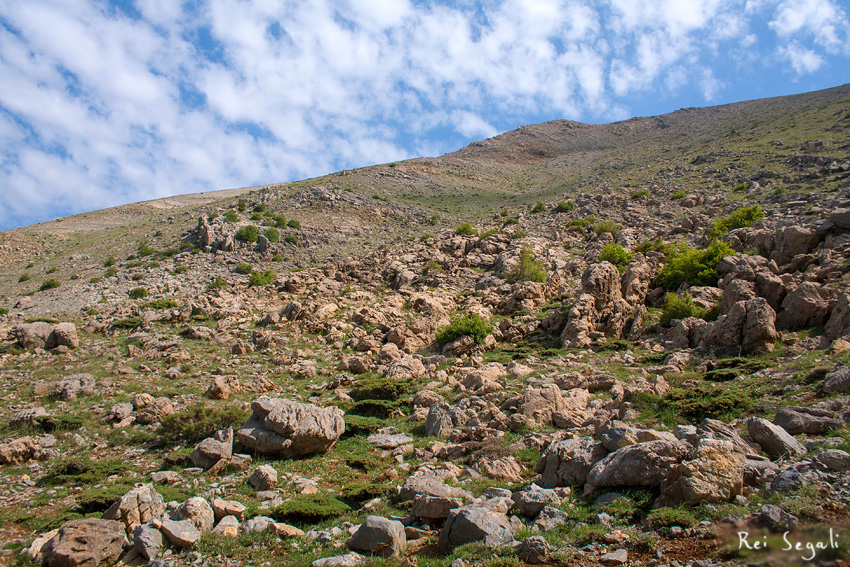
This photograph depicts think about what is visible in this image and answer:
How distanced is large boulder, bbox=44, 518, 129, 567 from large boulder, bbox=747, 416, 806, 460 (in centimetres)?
1127

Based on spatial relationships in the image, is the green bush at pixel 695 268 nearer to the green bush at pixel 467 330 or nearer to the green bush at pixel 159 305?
the green bush at pixel 467 330

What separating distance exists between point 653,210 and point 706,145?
29.9 metres

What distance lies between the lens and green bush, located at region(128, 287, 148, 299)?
29.1 m

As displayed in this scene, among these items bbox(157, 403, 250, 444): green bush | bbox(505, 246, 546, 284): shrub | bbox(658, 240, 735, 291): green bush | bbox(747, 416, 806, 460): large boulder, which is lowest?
bbox(747, 416, 806, 460): large boulder

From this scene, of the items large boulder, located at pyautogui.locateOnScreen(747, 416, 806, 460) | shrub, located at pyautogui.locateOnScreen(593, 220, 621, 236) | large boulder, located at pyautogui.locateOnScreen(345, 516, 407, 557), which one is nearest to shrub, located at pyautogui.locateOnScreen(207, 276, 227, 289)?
large boulder, located at pyautogui.locateOnScreen(345, 516, 407, 557)

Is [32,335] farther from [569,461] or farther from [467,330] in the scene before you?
[569,461]

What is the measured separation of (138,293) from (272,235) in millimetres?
12746

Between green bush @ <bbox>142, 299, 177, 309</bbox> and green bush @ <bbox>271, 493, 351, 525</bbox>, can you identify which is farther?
green bush @ <bbox>142, 299, 177, 309</bbox>

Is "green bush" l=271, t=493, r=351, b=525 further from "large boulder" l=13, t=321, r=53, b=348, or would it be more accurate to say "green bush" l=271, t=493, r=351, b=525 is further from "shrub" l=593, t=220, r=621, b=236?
"shrub" l=593, t=220, r=621, b=236

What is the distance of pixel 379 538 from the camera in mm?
7258

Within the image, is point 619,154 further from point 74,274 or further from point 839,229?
point 74,274

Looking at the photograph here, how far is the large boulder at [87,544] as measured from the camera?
721cm

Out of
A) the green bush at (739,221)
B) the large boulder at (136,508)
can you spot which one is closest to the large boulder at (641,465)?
the large boulder at (136,508)

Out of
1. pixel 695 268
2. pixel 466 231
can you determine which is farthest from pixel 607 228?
pixel 695 268
